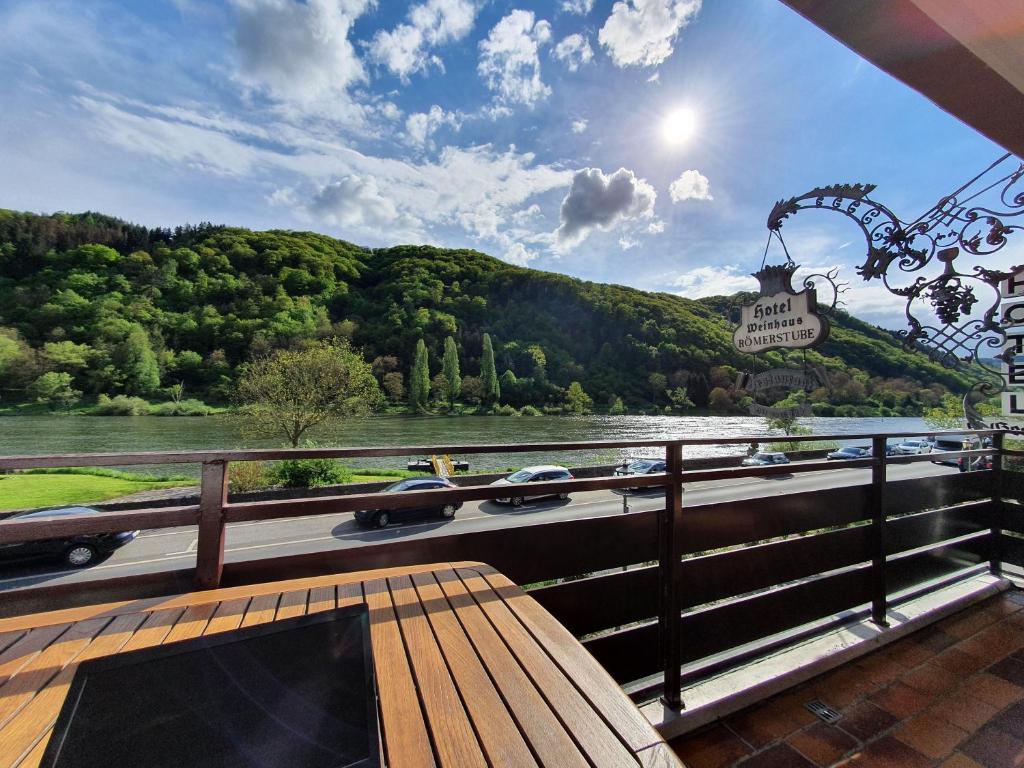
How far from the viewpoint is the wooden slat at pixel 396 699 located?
50 cm

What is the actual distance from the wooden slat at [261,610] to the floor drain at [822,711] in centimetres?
170

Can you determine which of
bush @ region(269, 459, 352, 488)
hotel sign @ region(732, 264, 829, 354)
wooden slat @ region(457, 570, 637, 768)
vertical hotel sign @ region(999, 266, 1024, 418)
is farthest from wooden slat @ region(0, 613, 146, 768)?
bush @ region(269, 459, 352, 488)

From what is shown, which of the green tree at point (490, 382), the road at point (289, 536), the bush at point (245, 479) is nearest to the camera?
the road at point (289, 536)

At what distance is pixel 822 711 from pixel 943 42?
2083mm

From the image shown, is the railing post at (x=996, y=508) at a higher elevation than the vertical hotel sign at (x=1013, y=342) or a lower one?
lower

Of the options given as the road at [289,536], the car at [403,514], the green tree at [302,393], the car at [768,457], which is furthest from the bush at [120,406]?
the car at [768,457]

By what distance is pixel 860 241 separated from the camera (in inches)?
105

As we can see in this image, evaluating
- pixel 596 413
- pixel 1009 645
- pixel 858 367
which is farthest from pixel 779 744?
pixel 596 413

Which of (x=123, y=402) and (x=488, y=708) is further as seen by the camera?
(x=123, y=402)

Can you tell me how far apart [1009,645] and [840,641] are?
77 cm

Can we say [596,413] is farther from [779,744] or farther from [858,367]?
[779,744]

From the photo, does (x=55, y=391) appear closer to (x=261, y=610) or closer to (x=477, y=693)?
(x=261, y=610)

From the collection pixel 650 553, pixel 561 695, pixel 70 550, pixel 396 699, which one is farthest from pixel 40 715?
pixel 70 550

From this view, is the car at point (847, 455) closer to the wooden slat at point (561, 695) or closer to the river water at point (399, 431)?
the wooden slat at point (561, 695)
